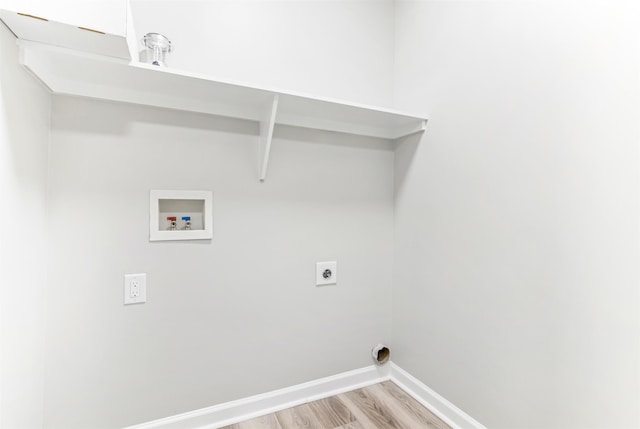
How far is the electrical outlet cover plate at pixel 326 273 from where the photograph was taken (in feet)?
5.48

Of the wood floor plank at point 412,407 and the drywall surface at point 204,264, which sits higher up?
the drywall surface at point 204,264

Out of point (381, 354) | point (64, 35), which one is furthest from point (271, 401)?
point (64, 35)

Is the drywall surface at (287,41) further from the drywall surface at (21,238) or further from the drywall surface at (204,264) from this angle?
the drywall surface at (21,238)

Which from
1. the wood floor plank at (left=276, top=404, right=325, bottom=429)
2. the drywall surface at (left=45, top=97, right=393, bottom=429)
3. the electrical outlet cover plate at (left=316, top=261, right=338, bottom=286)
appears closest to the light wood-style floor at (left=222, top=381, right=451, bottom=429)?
the wood floor plank at (left=276, top=404, right=325, bottom=429)

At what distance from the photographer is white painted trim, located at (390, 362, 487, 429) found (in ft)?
4.58

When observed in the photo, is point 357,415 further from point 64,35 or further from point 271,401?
point 64,35

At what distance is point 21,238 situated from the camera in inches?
39.2

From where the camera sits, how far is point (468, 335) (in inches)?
54.9

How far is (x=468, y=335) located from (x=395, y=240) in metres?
0.64

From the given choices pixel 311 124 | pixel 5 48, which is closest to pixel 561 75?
pixel 311 124

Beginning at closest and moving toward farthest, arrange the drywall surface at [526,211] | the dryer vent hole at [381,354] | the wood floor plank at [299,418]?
the drywall surface at [526,211], the wood floor plank at [299,418], the dryer vent hole at [381,354]

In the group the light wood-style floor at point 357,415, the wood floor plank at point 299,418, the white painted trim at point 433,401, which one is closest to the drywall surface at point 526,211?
the white painted trim at point 433,401

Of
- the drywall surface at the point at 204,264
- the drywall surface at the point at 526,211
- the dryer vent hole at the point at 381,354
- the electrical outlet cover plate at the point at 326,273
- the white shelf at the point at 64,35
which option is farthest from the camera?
the dryer vent hole at the point at 381,354

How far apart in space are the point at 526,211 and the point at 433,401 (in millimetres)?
1034
